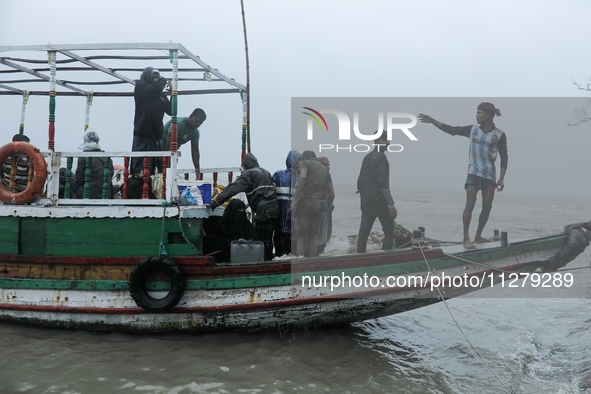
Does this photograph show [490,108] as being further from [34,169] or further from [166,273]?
[34,169]

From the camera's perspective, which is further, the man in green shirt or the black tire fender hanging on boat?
the man in green shirt

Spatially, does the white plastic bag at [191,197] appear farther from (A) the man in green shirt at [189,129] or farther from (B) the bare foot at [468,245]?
(B) the bare foot at [468,245]

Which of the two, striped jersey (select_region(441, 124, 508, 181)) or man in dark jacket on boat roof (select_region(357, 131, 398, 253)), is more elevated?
striped jersey (select_region(441, 124, 508, 181))

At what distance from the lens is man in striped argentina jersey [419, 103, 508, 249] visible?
4.74 meters

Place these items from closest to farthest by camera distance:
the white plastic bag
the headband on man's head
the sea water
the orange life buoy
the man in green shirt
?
1. the sea water
2. the orange life buoy
3. the white plastic bag
4. the headband on man's head
5. the man in green shirt

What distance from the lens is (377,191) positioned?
16.5 feet

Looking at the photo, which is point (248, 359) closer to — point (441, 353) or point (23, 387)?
point (23, 387)

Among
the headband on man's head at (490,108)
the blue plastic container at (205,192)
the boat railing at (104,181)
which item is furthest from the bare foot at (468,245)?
the boat railing at (104,181)

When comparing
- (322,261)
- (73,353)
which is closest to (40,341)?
(73,353)

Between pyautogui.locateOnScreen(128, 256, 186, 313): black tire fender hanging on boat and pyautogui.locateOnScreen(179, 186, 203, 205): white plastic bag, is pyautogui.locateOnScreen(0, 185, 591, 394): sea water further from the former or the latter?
pyautogui.locateOnScreen(179, 186, 203, 205): white plastic bag

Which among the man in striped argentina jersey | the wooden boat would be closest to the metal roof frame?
the wooden boat

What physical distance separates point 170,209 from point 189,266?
628mm

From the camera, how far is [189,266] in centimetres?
439

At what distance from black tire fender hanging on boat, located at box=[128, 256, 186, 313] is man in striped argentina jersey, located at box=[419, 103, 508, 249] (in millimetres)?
3206
